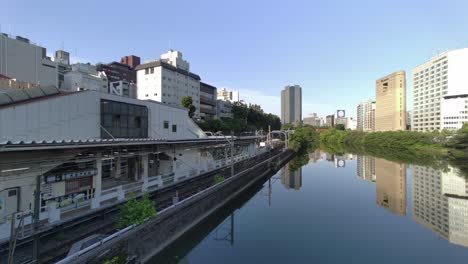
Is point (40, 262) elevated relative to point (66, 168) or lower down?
lower down

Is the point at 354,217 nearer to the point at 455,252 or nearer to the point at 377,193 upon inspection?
the point at 455,252

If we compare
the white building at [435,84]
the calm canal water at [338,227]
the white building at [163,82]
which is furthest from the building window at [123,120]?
the white building at [435,84]

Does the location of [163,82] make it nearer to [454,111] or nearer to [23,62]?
[23,62]

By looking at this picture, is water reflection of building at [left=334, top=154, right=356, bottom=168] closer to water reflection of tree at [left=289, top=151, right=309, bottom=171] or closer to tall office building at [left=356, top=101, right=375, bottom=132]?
water reflection of tree at [left=289, top=151, right=309, bottom=171]

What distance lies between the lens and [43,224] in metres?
9.09

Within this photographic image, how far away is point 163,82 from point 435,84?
10115 centimetres

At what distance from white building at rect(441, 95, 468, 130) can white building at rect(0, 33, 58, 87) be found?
112 meters

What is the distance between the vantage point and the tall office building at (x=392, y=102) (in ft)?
355

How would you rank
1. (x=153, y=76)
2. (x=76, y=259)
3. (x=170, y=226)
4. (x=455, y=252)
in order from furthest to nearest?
(x=153, y=76), (x=455, y=252), (x=170, y=226), (x=76, y=259)

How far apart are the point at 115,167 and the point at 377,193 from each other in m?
25.7

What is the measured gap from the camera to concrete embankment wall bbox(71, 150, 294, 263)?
836 centimetres

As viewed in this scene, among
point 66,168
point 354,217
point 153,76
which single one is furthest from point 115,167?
point 153,76

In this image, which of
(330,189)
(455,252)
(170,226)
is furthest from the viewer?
(330,189)

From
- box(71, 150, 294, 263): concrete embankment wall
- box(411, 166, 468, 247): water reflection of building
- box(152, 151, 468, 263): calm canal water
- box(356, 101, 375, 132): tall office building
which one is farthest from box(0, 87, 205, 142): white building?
box(356, 101, 375, 132): tall office building
